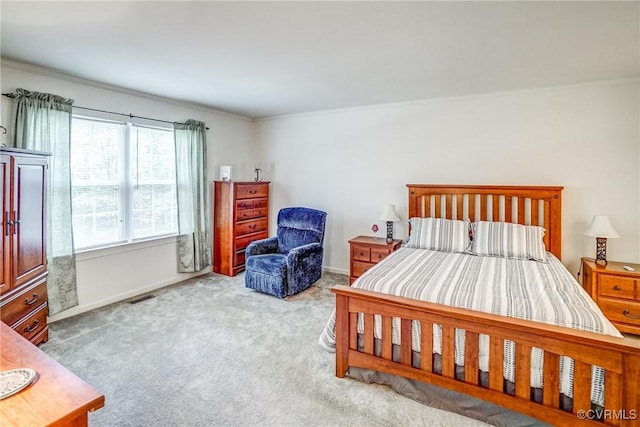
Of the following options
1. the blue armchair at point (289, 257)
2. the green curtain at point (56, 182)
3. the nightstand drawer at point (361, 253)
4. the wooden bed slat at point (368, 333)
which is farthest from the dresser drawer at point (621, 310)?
the green curtain at point (56, 182)

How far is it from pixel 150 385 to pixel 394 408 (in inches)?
64.9

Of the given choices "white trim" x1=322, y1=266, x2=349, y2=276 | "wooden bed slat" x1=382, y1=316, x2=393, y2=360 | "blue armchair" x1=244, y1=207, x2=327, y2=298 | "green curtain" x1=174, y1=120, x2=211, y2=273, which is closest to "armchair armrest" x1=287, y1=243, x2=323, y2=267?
"blue armchair" x1=244, y1=207, x2=327, y2=298

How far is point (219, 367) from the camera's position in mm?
2445

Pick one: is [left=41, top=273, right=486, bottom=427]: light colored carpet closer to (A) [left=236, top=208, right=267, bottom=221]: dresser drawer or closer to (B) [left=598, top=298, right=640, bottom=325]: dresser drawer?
(A) [left=236, top=208, right=267, bottom=221]: dresser drawer

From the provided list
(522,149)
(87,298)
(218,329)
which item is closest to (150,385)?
(218,329)

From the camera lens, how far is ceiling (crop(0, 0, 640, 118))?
196 cm

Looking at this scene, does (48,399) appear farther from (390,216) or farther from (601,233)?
(601,233)

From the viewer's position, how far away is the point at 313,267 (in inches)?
168

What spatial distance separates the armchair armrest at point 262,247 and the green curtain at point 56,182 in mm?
1863

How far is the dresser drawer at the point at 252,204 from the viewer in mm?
4770

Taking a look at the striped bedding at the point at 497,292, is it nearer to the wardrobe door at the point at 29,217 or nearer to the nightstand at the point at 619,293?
the nightstand at the point at 619,293

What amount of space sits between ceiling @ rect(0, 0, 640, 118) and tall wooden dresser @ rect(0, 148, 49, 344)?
95 centimetres

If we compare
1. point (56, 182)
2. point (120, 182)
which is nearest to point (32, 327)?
point (56, 182)

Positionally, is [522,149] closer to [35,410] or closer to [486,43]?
[486,43]
